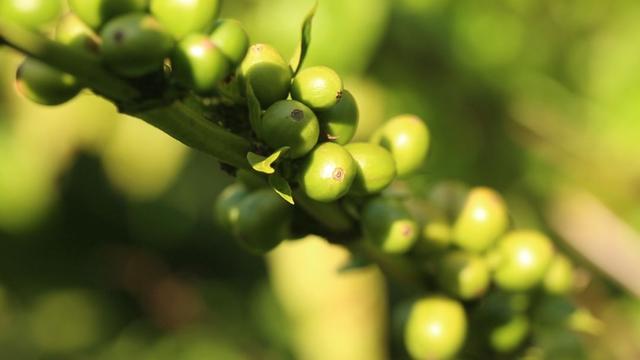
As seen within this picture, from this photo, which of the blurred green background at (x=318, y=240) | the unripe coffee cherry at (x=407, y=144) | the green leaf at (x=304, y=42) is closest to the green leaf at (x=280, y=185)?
the green leaf at (x=304, y=42)

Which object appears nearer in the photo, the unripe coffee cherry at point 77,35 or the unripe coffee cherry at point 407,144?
the unripe coffee cherry at point 77,35

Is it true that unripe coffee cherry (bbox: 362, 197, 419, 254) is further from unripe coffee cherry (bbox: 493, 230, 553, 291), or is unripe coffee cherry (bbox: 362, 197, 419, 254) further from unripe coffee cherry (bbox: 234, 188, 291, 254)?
unripe coffee cherry (bbox: 493, 230, 553, 291)

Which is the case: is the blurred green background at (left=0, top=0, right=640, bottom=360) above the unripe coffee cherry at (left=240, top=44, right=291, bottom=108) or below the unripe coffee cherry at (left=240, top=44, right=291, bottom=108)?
below

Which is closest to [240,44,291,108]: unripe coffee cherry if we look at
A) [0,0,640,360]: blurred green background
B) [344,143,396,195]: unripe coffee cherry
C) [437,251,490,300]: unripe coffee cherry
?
[344,143,396,195]: unripe coffee cherry

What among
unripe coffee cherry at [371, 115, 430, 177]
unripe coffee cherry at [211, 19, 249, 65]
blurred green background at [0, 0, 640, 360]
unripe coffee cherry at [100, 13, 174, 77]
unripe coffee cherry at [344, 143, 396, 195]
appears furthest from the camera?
blurred green background at [0, 0, 640, 360]

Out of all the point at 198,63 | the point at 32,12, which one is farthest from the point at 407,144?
the point at 32,12

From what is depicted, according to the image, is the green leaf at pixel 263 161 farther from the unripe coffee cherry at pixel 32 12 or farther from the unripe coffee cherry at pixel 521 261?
the unripe coffee cherry at pixel 521 261
